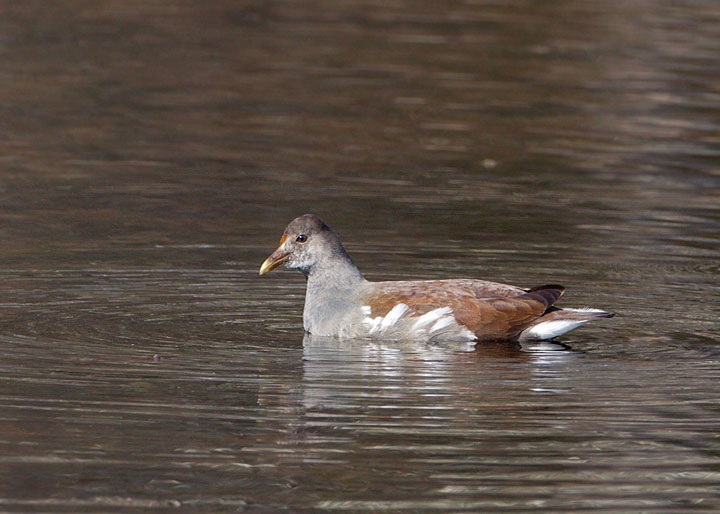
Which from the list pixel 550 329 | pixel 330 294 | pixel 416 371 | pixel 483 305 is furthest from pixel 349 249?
pixel 416 371

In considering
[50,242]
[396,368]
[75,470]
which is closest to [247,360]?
[396,368]

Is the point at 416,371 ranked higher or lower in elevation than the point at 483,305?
lower

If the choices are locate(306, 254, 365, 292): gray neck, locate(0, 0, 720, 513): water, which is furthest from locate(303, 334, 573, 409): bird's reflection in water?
locate(306, 254, 365, 292): gray neck

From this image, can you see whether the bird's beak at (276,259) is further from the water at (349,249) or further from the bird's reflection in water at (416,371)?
the bird's reflection in water at (416,371)

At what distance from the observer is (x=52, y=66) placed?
73.8 feet

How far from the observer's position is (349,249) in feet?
43.9

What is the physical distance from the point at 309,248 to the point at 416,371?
193 cm

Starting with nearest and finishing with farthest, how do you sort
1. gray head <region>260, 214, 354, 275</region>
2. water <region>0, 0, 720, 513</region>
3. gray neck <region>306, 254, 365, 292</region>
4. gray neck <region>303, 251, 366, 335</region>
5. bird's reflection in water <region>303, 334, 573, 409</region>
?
1. water <region>0, 0, 720, 513</region>
2. bird's reflection in water <region>303, 334, 573, 409</region>
3. gray neck <region>303, 251, 366, 335</region>
4. gray neck <region>306, 254, 365, 292</region>
5. gray head <region>260, 214, 354, 275</region>

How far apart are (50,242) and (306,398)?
16.8 ft

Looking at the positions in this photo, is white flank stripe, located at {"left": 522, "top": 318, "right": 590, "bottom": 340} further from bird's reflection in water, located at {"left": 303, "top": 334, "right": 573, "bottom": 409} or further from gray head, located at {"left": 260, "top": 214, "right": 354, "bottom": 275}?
gray head, located at {"left": 260, "top": 214, "right": 354, "bottom": 275}

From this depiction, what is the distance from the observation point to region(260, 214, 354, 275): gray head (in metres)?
11.1

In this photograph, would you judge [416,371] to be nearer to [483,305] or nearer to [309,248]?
[483,305]

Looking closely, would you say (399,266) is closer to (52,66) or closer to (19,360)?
(19,360)

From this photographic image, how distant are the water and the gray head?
1.57 ft
